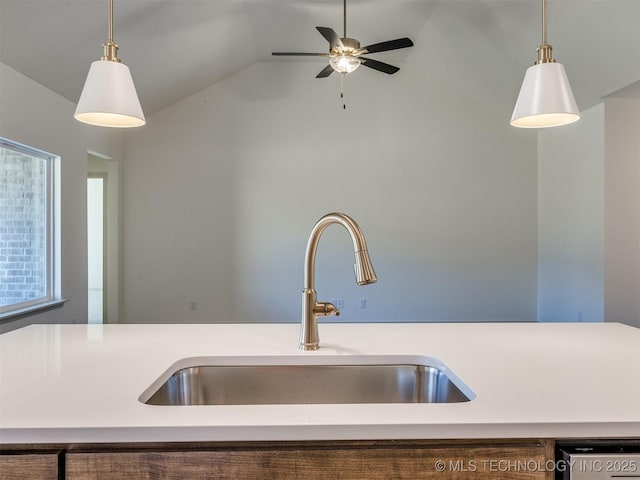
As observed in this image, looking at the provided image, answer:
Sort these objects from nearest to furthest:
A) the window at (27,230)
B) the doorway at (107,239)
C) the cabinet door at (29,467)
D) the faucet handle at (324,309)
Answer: the cabinet door at (29,467)
the faucet handle at (324,309)
the window at (27,230)
the doorway at (107,239)

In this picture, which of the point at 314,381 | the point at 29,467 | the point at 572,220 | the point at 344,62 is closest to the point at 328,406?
the point at 314,381

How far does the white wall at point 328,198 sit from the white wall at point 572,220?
0.68 feet

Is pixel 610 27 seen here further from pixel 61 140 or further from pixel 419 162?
pixel 61 140

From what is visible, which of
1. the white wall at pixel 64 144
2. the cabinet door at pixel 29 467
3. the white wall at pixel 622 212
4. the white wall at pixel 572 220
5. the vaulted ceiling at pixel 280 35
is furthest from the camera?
the white wall at pixel 572 220

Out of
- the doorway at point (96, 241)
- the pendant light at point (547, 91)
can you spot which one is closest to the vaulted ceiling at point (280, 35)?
the doorway at point (96, 241)

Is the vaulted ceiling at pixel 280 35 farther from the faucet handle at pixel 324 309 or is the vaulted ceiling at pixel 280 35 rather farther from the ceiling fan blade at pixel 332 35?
the faucet handle at pixel 324 309

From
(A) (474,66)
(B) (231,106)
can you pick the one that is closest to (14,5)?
(B) (231,106)

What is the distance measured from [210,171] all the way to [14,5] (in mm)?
2885

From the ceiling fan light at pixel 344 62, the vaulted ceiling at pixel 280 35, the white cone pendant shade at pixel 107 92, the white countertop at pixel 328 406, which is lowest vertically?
the white countertop at pixel 328 406

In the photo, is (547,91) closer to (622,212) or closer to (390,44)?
(390,44)

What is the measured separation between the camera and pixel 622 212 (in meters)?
4.33

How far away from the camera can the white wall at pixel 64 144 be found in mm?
3219

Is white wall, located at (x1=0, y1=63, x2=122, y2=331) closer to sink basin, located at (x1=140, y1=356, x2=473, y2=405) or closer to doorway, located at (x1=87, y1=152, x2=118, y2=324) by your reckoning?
doorway, located at (x1=87, y1=152, x2=118, y2=324)

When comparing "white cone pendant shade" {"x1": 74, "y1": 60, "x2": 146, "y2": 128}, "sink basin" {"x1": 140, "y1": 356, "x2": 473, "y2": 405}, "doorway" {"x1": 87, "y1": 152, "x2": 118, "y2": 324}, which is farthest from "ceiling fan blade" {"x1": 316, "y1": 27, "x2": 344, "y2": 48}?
"doorway" {"x1": 87, "y1": 152, "x2": 118, "y2": 324}
